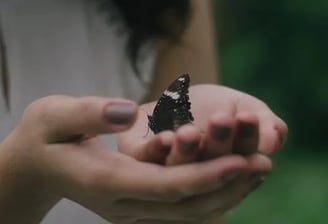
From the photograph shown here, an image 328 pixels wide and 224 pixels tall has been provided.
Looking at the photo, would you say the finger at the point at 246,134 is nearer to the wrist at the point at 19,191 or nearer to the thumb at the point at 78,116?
the thumb at the point at 78,116

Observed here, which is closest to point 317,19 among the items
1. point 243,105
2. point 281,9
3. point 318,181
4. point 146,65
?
point 281,9

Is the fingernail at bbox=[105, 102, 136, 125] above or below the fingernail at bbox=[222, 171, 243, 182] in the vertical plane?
above

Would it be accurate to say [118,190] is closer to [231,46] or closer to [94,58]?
[94,58]

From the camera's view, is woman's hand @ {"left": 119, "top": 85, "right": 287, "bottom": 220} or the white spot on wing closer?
woman's hand @ {"left": 119, "top": 85, "right": 287, "bottom": 220}

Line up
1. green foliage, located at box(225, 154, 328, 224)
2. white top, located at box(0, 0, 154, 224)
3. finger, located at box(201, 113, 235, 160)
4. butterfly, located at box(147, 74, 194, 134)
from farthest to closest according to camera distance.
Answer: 1. green foliage, located at box(225, 154, 328, 224)
2. white top, located at box(0, 0, 154, 224)
3. butterfly, located at box(147, 74, 194, 134)
4. finger, located at box(201, 113, 235, 160)

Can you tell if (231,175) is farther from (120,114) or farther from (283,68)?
(283,68)

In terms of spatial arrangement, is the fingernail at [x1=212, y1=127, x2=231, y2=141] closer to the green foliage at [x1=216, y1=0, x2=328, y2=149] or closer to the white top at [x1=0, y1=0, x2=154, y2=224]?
the white top at [x1=0, y1=0, x2=154, y2=224]

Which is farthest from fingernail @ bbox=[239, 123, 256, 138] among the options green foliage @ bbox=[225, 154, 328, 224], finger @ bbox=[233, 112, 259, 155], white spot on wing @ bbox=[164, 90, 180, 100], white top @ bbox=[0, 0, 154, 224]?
green foliage @ bbox=[225, 154, 328, 224]
